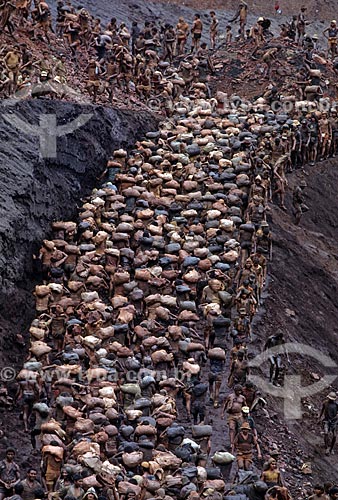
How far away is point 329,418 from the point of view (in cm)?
2908

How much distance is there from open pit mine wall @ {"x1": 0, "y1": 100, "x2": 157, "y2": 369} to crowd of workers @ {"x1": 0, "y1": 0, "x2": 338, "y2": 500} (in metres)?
0.52

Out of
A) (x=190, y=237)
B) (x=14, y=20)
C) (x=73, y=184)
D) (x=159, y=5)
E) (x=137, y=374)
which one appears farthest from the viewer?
(x=159, y=5)

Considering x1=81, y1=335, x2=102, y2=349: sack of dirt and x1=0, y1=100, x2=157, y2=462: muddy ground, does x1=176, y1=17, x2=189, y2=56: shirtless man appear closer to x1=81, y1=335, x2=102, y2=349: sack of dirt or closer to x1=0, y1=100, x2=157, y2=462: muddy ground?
x1=0, y1=100, x2=157, y2=462: muddy ground

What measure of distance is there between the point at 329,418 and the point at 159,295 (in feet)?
13.4

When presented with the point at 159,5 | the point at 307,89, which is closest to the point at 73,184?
the point at 307,89

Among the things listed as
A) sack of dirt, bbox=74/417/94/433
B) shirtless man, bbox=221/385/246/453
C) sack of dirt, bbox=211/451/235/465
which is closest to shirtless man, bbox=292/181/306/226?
shirtless man, bbox=221/385/246/453

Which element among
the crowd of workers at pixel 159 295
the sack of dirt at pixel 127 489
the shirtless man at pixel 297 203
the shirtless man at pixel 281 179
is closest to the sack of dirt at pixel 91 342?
the crowd of workers at pixel 159 295

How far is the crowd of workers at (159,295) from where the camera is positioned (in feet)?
78.2

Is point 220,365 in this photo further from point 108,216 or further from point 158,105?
point 158,105

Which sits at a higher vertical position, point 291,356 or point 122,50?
point 122,50

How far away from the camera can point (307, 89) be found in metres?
45.1

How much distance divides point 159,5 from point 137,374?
3302 centimetres
